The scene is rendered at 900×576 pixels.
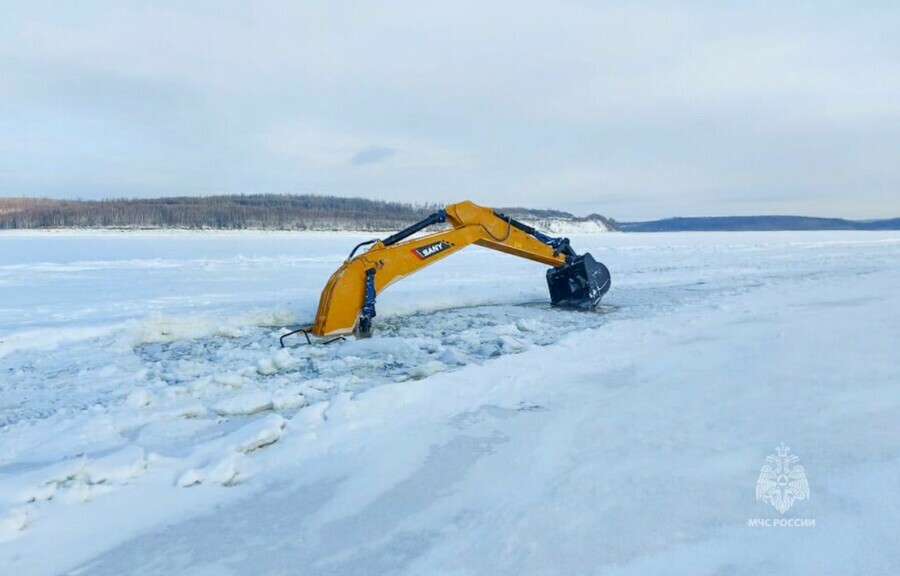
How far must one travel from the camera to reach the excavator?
7551 millimetres

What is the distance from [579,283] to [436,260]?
293 centimetres

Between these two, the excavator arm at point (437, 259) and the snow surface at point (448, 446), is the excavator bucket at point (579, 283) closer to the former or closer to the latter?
the excavator arm at point (437, 259)

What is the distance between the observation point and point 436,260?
8.30m

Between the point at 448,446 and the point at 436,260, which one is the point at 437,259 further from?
the point at 448,446

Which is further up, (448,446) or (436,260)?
(436,260)

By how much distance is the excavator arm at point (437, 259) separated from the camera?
24.8ft

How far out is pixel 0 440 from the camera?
164 inches

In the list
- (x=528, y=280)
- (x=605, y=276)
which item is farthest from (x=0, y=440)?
(x=528, y=280)

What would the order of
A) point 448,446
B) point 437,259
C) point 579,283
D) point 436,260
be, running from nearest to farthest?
point 448,446
point 436,260
point 437,259
point 579,283

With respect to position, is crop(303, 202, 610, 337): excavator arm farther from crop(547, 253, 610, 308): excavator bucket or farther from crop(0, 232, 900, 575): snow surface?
crop(0, 232, 900, 575): snow surface

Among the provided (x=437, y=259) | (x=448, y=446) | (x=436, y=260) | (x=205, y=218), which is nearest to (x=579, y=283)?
(x=437, y=259)

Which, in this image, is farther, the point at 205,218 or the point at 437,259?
the point at 205,218

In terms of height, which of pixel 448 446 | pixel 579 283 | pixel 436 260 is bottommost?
pixel 448 446

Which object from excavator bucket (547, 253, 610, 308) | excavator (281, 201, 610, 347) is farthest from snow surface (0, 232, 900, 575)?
excavator bucket (547, 253, 610, 308)
